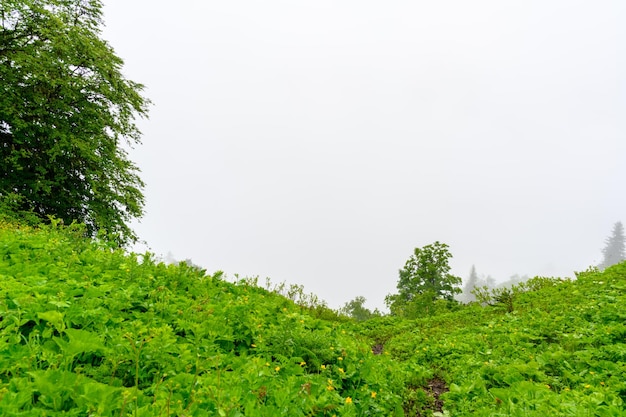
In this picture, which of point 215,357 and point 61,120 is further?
point 61,120

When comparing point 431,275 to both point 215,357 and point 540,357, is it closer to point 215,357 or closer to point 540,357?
point 540,357

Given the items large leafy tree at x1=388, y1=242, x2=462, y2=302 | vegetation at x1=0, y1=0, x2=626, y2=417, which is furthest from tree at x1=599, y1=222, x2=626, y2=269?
vegetation at x1=0, y1=0, x2=626, y2=417

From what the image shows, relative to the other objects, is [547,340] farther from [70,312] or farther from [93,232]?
[93,232]

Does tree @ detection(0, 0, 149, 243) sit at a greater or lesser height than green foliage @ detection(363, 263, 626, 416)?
greater

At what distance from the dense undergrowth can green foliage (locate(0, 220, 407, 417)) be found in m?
0.01

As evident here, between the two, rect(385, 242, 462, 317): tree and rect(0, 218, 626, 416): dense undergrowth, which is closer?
rect(0, 218, 626, 416): dense undergrowth

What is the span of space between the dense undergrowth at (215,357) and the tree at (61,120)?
7.68 meters

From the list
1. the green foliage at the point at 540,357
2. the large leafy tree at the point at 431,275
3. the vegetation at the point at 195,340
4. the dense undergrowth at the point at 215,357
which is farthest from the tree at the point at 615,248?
the dense undergrowth at the point at 215,357

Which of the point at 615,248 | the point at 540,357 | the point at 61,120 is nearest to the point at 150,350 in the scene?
the point at 540,357

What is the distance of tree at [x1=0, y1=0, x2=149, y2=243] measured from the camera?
11.6m

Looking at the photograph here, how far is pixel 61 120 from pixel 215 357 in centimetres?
1397

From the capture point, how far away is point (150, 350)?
289 centimetres

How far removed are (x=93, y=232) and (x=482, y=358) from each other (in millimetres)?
14297

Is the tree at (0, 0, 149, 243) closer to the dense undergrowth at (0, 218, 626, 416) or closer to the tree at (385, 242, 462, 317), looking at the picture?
the dense undergrowth at (0, 218, 626, 416)
